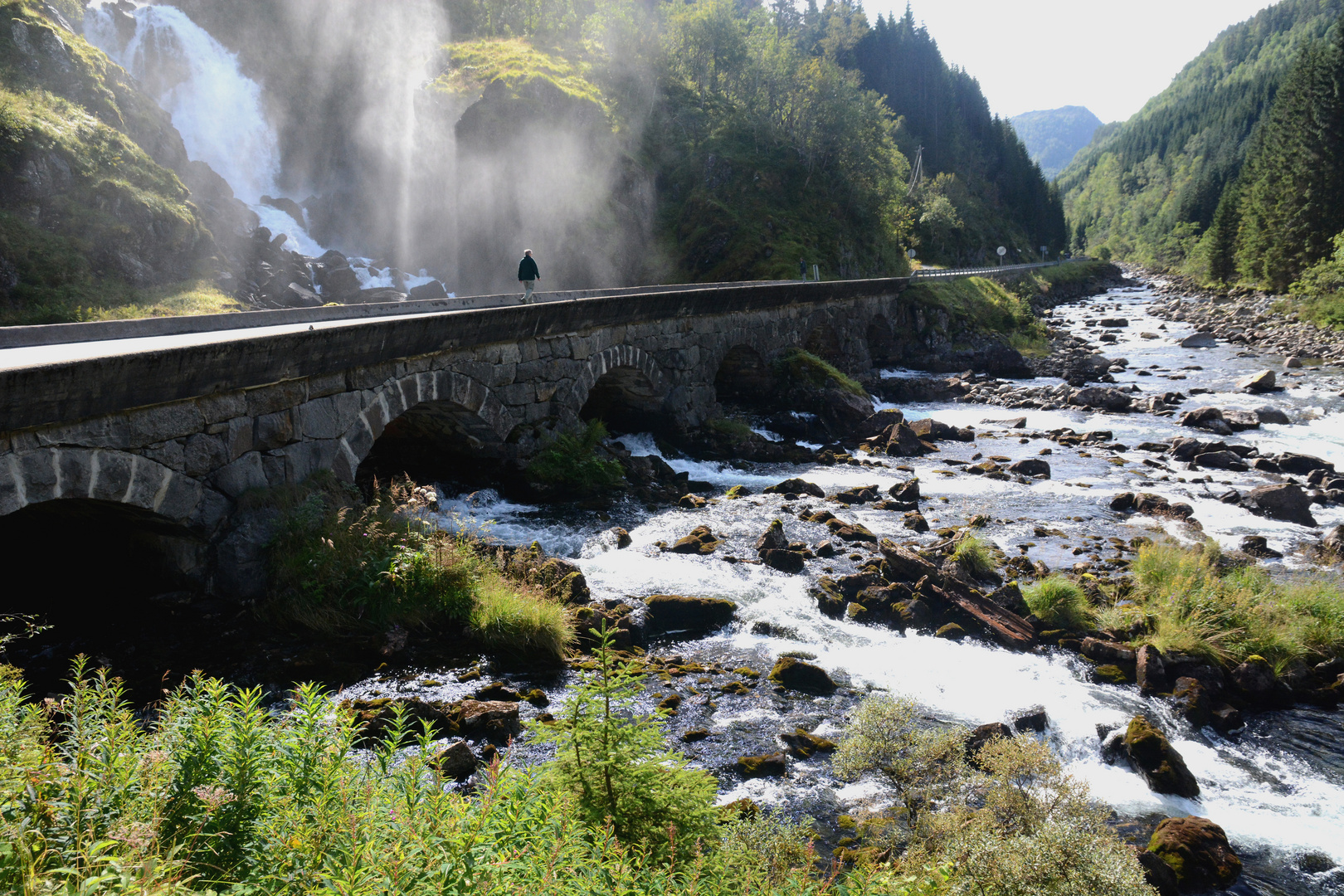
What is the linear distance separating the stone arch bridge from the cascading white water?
36220 mm

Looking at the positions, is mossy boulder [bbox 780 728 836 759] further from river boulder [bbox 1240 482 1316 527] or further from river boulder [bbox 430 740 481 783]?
river boulder [bbox 1240 482 1316 527]

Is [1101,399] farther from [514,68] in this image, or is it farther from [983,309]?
[514,68]

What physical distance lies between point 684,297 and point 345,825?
17.5 metres

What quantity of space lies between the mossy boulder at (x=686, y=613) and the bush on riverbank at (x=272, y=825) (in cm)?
574

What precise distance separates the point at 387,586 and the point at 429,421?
5315mm

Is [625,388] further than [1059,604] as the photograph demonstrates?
Yes

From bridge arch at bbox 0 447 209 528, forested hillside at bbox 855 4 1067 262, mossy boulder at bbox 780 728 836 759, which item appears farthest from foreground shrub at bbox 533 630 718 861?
forested hillside at bbox 855 4 1067 262

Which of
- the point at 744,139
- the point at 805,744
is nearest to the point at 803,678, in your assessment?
the point at 805,744

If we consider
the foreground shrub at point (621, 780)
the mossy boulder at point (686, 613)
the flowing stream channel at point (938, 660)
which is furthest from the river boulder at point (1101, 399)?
the foreground shrub at point (621, 780)

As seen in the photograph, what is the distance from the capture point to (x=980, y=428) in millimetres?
23969

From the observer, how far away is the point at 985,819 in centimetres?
483

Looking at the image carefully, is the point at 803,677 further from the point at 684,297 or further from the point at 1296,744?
the point at 684,297

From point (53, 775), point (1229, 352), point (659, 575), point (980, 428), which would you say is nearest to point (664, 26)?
point (1229, 352)

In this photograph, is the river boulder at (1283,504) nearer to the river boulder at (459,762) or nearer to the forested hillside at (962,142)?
the river boulder at (459,762)
